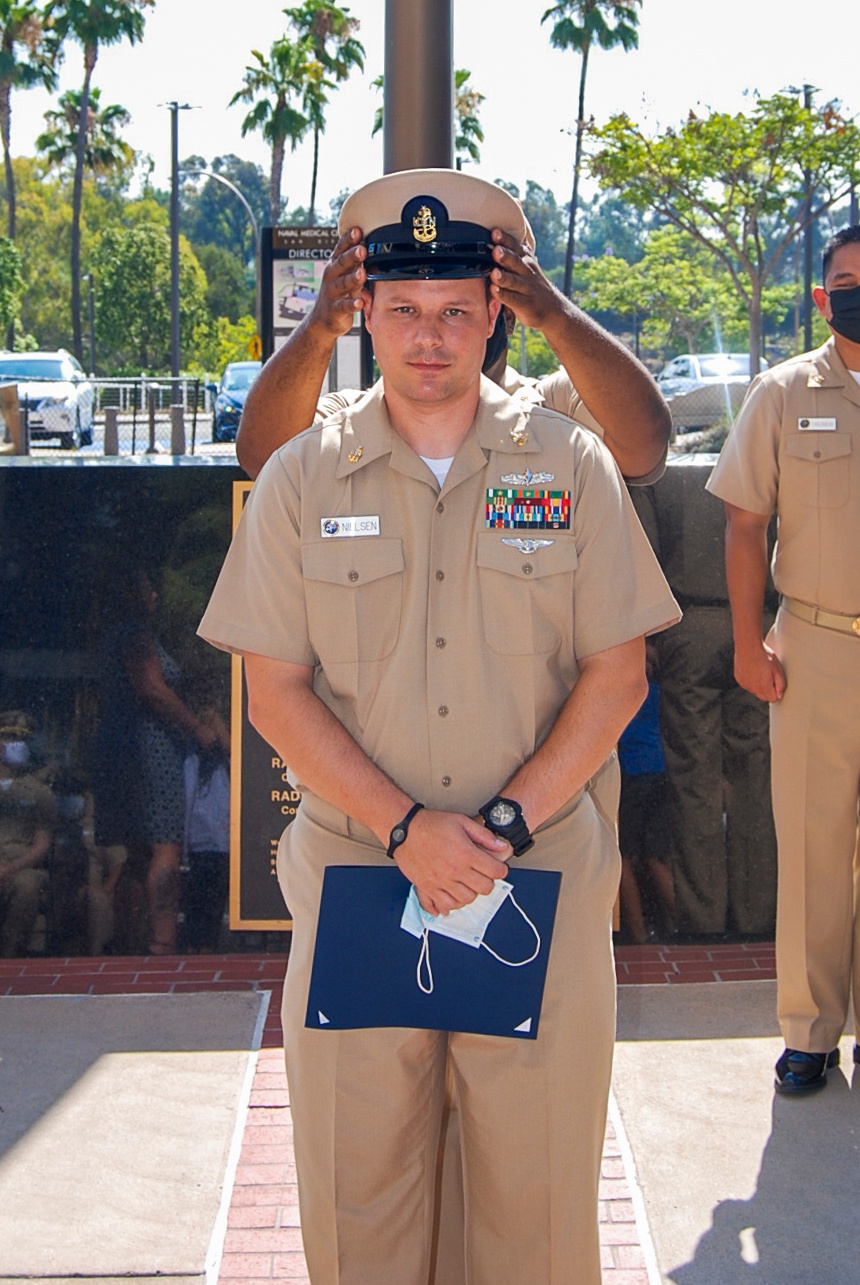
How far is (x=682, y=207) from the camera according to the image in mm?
27219

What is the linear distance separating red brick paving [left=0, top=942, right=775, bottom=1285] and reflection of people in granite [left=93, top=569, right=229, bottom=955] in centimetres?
40

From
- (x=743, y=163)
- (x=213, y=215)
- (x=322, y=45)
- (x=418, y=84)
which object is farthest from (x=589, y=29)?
(x=213, y=215)

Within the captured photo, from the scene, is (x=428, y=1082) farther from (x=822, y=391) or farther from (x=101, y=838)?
(x=101, y=838)

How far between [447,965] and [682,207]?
2664 centimetres

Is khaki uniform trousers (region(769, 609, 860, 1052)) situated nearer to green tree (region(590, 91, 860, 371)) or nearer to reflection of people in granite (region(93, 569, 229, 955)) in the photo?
reflection of people in granite (region(93, 569, 229, 955))

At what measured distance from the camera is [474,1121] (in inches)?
94.4

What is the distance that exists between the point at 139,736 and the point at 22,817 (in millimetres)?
444

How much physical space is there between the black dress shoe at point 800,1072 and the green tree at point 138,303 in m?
47.4

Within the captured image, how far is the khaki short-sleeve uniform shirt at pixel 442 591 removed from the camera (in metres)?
2.41

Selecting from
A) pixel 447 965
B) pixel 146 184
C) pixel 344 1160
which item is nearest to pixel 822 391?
pixel 447 965

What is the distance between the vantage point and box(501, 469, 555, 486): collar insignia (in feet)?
8.03

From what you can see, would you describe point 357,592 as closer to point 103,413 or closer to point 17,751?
point 17,751

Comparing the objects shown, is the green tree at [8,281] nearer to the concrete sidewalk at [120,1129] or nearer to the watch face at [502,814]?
the concrete sidewalk at [120,1129]

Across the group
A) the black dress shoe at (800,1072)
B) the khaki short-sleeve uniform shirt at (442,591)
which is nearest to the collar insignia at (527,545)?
the khaki short-sleeve uniform shirt at (442,591)
